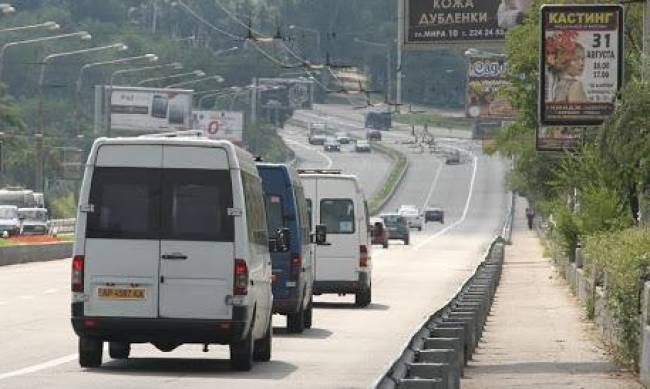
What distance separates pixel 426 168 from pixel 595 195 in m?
147

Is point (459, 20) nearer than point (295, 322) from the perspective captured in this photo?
No

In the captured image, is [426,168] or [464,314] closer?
[464,314]

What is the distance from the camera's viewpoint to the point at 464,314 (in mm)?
26812

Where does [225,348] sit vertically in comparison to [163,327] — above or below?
below

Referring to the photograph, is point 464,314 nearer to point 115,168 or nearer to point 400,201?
point 115,168

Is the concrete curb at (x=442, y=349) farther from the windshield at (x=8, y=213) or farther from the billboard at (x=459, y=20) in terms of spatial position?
the windshield at (x=8, y=213)

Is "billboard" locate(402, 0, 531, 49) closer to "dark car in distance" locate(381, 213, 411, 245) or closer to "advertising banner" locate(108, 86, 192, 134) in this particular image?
"dark car in distance" locate(381, 213, 411, 245)

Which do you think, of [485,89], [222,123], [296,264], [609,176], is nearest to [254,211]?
[296,264]

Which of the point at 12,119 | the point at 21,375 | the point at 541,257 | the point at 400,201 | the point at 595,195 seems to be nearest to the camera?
the point at 21,375

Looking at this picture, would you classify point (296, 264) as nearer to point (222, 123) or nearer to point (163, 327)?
point (163, 327)

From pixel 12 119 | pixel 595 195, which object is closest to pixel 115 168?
pixel 595 195

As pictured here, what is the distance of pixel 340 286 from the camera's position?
39719 millimetres

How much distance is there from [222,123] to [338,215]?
328 feet

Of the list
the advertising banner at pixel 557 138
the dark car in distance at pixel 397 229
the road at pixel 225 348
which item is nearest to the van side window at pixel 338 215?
the road at pixel 225 348
